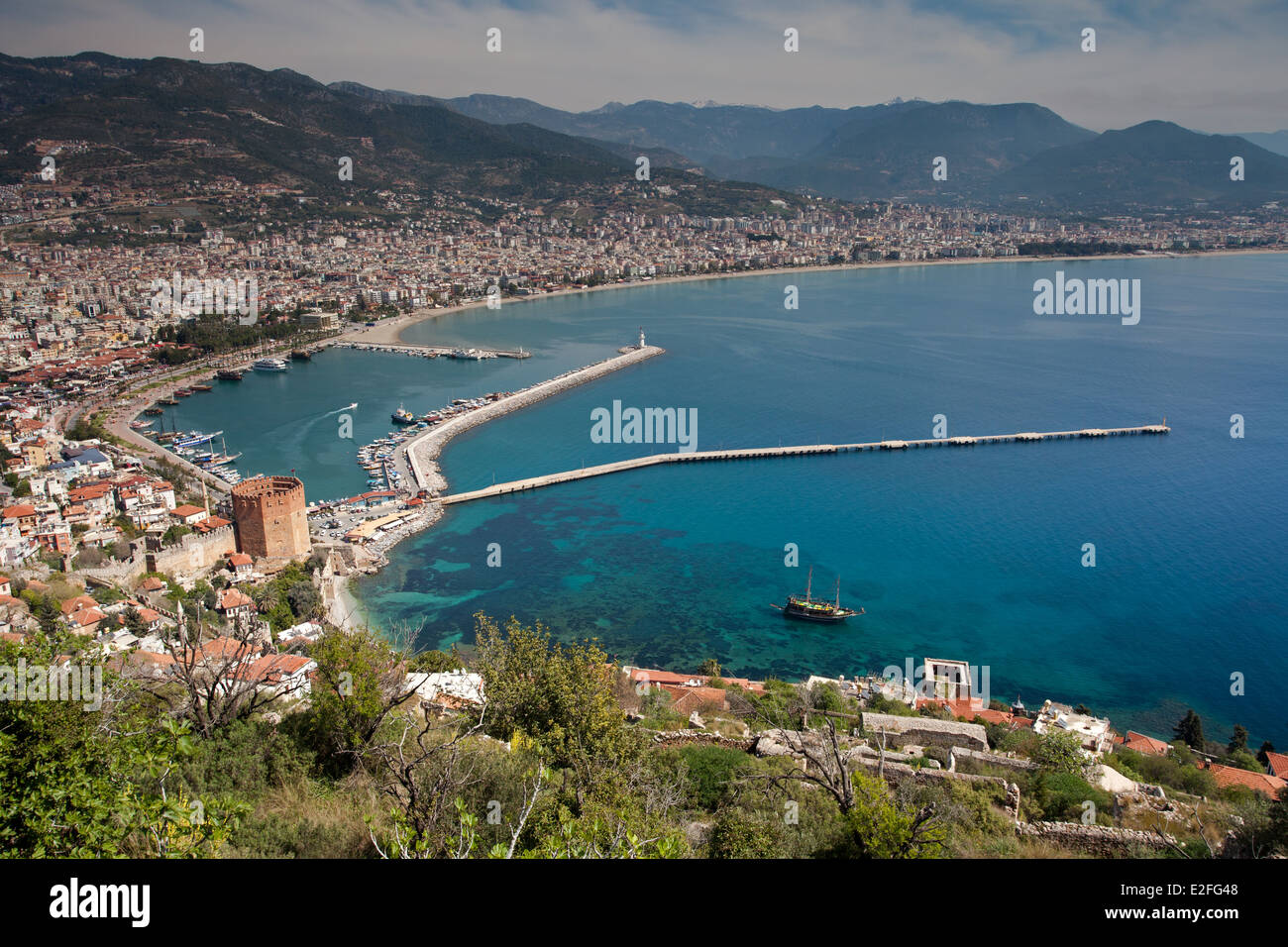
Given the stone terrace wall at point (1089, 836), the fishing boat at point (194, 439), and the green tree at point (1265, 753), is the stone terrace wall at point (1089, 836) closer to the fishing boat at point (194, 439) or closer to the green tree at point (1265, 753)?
the green tree at point (1265, 753)

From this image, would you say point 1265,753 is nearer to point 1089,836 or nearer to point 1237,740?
point 1237,740

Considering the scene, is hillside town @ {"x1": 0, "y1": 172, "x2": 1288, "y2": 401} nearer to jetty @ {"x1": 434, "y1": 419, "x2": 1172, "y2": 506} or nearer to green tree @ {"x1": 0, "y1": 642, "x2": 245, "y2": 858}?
jetty @ {"x1": 434, "y1": 419, "x2": 1172, "y2": 506}

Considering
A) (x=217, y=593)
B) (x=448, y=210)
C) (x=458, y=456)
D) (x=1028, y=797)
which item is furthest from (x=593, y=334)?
(x=448, y=210)

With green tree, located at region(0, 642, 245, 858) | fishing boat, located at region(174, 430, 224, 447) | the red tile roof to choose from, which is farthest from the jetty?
green tree, located at region(0, 642, 245, 858)

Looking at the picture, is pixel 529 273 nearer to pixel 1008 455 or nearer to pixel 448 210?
pixel 448 210

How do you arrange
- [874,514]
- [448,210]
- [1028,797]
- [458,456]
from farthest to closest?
[448,210] < [458,456] < [874,514] < [1028,797]

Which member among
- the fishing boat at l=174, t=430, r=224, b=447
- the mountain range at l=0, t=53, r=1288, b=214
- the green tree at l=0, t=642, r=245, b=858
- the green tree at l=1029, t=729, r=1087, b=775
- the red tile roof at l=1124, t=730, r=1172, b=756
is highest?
the mountain range at l=0, t=53, r=1288, b=214
